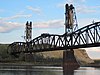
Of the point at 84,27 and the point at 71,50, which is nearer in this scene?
the point at 84,27

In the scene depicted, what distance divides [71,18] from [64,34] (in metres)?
7.56

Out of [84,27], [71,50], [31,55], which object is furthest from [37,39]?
[84,27]

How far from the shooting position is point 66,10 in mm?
138500

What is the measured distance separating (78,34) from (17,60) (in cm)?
8861

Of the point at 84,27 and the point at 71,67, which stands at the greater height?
the point at 84,27

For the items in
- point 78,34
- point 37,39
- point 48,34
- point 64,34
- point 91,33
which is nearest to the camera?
point 91,33

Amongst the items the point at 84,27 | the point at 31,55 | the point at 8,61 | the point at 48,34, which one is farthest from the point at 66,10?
the point at 8,61

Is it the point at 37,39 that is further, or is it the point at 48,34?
the point at 37,39

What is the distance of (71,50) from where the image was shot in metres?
125

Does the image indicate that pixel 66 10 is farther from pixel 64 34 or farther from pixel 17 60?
pixel 17 60

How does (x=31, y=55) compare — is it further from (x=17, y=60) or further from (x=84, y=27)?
(x=84, y=27)

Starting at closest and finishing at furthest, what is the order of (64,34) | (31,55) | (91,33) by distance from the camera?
(91,33) → (64,34) → (31,55)

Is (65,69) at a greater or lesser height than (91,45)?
lesser

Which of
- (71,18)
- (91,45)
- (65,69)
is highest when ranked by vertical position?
(71,18)
